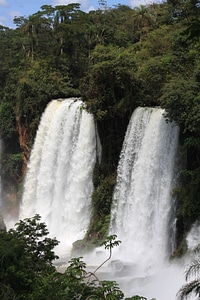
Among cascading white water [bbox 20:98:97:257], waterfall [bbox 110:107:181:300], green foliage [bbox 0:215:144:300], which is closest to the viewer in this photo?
green foliage [bbox 0:215:144:300]

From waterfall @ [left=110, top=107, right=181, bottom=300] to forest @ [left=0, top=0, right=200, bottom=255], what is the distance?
1.87ft

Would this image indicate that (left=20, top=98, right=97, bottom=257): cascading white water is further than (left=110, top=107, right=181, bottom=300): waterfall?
Yes

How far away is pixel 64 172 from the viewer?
21.8 metres

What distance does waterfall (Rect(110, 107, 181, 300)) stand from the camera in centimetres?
1495

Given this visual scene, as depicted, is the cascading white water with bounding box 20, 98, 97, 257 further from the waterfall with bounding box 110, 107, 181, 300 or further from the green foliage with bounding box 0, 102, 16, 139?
the green foliage with bounding box 0, 102, 16, 139

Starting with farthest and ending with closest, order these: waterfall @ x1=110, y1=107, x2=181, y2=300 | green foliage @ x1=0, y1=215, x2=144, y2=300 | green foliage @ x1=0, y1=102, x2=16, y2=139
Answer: green foliage @ x1=0, y1=102, x2=16, y2=139 < waterfall @ x1=110, y1=107, x2=181, y2=300 < green foliage @ x1=0, y1=215, x2=144, y2=300

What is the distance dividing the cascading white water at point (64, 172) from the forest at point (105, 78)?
787mm

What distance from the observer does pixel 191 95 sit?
13805 mm

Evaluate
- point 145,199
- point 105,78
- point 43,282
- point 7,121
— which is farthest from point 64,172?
point 43,282

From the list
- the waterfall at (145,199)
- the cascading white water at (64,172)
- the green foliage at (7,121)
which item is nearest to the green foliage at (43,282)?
the waterfall at (145,199)

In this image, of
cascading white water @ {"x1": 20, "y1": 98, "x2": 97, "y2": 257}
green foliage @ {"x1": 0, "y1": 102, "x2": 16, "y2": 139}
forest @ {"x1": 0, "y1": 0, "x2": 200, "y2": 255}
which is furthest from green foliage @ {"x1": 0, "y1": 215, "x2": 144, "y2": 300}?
green foliage @ {"x1": 0, "y1": 102, "x2": 16, "y2": 139}

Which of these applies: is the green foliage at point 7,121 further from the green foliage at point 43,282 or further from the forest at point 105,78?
the green foliage at point 43,282

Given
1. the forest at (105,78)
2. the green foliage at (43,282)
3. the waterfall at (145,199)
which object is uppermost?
the forest at (105,78)

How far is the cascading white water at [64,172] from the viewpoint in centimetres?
2050
